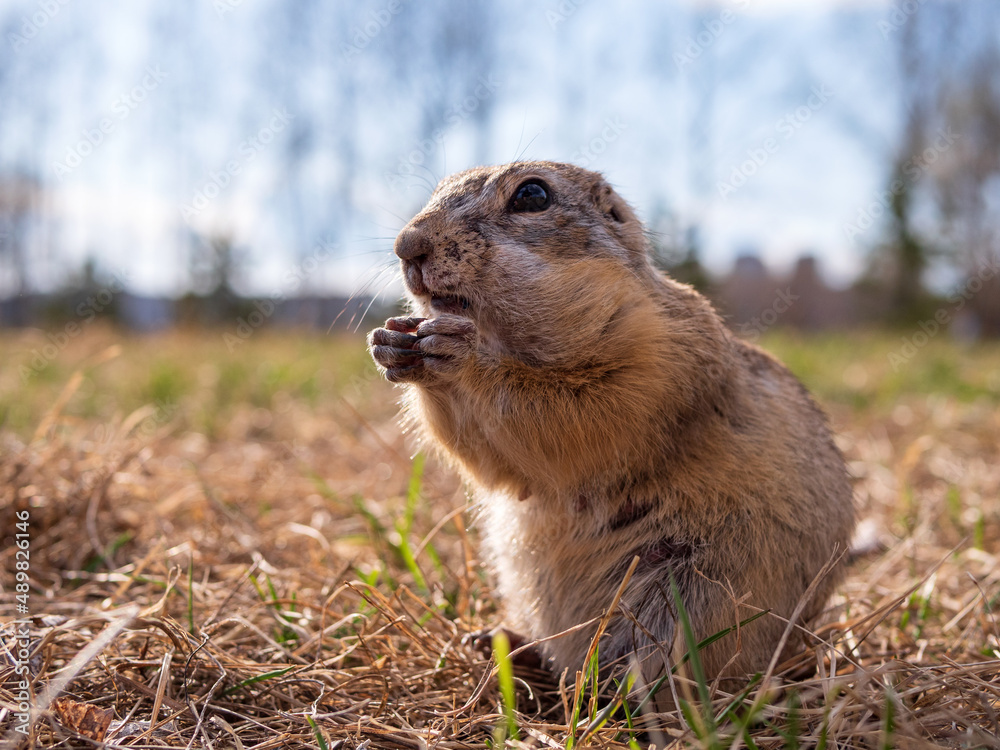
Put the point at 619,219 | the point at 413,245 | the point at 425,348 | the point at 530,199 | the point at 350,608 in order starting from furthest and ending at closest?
the point at 619,219
the point at 350,608
the point at 530,199
the point at 413,245
the point at 425,348

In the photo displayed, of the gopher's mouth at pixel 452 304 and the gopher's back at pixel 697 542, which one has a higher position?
the gopher's mouth at pixel 452 304

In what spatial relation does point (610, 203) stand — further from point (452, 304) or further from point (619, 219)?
point (452, 304)

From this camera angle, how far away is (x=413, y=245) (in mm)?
2146

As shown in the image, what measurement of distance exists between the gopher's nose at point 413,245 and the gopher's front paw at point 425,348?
223 mm

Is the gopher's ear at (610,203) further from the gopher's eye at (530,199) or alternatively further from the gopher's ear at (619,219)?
the gopher's eye at (530,199)

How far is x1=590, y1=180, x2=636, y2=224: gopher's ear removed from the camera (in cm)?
261

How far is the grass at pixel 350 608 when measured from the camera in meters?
1.66

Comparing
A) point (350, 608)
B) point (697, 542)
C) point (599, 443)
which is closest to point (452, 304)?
point (599, 443)

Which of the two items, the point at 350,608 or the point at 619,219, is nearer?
the point at 350,608

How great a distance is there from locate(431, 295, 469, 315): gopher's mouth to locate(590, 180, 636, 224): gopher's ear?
751mm

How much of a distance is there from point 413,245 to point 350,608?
1.39 m

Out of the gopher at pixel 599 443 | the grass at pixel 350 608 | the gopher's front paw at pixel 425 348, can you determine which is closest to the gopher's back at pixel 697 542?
the gopher at pixel 599 443

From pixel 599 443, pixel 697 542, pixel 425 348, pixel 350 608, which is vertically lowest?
pixel 350 608

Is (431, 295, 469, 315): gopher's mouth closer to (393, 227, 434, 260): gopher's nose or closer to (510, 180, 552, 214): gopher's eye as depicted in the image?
(393, 227, 434, 260): gopher's nose
